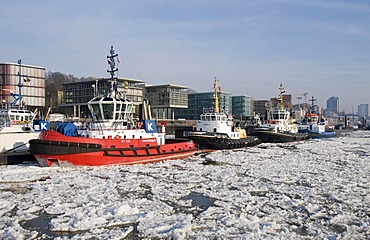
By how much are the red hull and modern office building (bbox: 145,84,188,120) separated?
5443 cm

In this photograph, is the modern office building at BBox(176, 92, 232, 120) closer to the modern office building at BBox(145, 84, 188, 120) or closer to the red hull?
the modern office building at BBox(145, 84, 188, 120)

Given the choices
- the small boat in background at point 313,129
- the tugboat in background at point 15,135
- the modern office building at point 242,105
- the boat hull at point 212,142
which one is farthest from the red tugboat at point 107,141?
the modern office building at point 242,105

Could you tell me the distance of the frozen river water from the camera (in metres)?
7.07

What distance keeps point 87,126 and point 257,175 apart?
9083 millimetres

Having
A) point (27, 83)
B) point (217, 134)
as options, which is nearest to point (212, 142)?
point (217, 134)

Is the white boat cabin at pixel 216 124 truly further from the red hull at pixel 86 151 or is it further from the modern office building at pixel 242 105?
the modern office building at pixel 242 105

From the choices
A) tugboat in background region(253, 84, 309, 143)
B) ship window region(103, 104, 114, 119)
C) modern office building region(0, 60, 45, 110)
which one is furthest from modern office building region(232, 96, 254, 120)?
ship window region(103, 104, 114, 119)

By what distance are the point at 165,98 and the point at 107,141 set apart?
57.4m

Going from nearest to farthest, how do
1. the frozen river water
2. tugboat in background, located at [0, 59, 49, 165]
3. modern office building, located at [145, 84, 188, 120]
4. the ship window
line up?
the frozen river water → tugboat in background, located at [0, 59, 49, 165] → the ship window → modern office building, located at [145, 84, 188, 120]

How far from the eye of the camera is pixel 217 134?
26.7 m

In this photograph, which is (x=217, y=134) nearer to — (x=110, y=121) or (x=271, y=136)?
(x=271, y=136)

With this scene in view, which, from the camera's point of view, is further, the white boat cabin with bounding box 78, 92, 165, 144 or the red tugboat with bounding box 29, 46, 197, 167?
the white boat cabin with bounding box 78, 92, 165, 144

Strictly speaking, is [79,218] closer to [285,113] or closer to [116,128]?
[116,128]

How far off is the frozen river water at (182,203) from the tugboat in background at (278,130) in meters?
20.9
